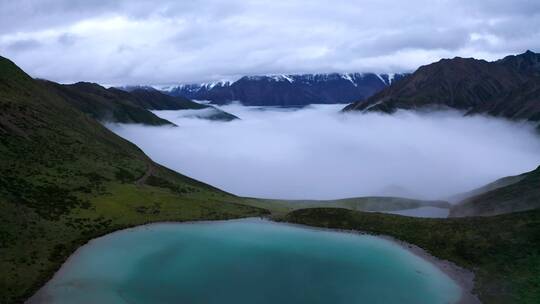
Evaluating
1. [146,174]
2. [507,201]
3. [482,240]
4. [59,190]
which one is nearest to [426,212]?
[507,201]

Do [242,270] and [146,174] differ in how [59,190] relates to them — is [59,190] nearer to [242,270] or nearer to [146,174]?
[146,174]

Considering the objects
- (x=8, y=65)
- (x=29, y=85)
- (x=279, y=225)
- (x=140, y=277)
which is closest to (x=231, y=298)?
(x=140, y=277)

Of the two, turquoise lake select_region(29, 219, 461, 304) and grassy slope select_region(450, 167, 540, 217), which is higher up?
grassy slope select_region(450, 167, 540, 217)

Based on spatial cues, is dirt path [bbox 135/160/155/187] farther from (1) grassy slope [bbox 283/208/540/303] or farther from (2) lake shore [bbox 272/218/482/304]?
(2) lake shore [bbox 272/218/482/304]

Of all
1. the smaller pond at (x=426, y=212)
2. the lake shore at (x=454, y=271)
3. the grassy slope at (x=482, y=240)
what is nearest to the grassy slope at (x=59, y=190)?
the grassy slope at (x=482, y=240)

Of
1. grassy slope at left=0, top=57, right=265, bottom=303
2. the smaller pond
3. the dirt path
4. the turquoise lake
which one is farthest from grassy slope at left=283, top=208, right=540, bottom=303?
the smaller pond

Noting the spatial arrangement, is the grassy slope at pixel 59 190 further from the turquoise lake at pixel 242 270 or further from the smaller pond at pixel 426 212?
the smaller pond at pixel 426 212
